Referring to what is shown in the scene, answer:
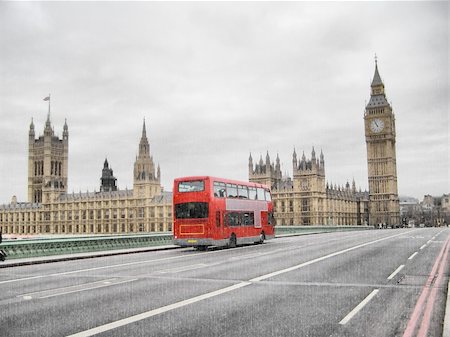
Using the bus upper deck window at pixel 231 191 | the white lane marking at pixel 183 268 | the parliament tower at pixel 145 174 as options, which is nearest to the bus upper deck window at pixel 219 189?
the bus upper deck window at pixel 231 191

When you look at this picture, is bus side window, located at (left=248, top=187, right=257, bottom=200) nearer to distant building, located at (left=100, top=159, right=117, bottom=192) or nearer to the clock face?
the clock face

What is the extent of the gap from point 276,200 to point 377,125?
1791 inches

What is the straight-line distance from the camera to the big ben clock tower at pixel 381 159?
134012 mm

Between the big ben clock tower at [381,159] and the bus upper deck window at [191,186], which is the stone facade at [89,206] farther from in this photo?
the bus upper deck window at [191,186]

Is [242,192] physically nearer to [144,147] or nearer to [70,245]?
[70,245]

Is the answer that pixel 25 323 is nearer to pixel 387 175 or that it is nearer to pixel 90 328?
pixel 90 328

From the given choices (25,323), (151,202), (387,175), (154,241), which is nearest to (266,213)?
(154,241)

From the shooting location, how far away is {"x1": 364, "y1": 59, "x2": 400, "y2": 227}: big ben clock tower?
440 ft

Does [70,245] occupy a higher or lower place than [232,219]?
lower

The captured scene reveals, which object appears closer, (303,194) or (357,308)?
(357,308)

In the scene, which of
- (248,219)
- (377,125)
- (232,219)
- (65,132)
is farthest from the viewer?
(65,132)

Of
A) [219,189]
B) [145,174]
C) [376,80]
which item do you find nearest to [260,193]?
[219,189]

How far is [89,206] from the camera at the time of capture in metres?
139

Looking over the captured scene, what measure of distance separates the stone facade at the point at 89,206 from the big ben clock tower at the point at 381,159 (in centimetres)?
6251
